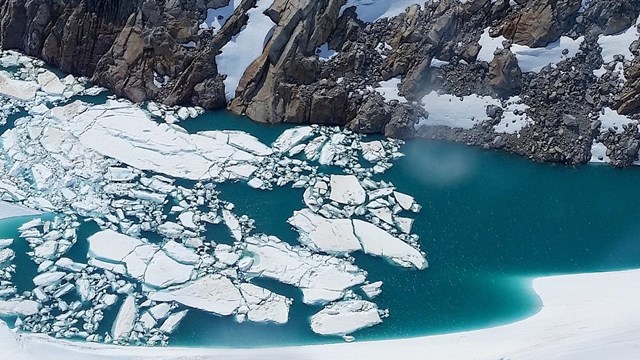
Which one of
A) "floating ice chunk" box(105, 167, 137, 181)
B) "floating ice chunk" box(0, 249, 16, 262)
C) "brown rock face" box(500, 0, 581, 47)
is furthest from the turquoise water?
"floating ice chunk" box(0, 249, 16, 262)

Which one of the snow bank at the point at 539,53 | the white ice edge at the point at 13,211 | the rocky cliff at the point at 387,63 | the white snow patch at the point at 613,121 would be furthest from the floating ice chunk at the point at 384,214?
the white ice edge at the point at 13,211

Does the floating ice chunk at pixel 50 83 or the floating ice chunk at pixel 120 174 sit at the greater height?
the floating ice chunk at pixel 50 83

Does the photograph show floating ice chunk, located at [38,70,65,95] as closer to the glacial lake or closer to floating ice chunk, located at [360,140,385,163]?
the glacial lake

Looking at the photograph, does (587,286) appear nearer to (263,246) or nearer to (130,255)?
(263,246)

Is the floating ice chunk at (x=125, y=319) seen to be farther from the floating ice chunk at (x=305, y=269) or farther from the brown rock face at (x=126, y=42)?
the brown rock face at (x=126, y=42)

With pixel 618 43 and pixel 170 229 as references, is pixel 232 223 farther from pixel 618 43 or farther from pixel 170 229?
pixel 618 43

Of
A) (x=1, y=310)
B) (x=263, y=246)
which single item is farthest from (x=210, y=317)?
(x=1, y=310)
